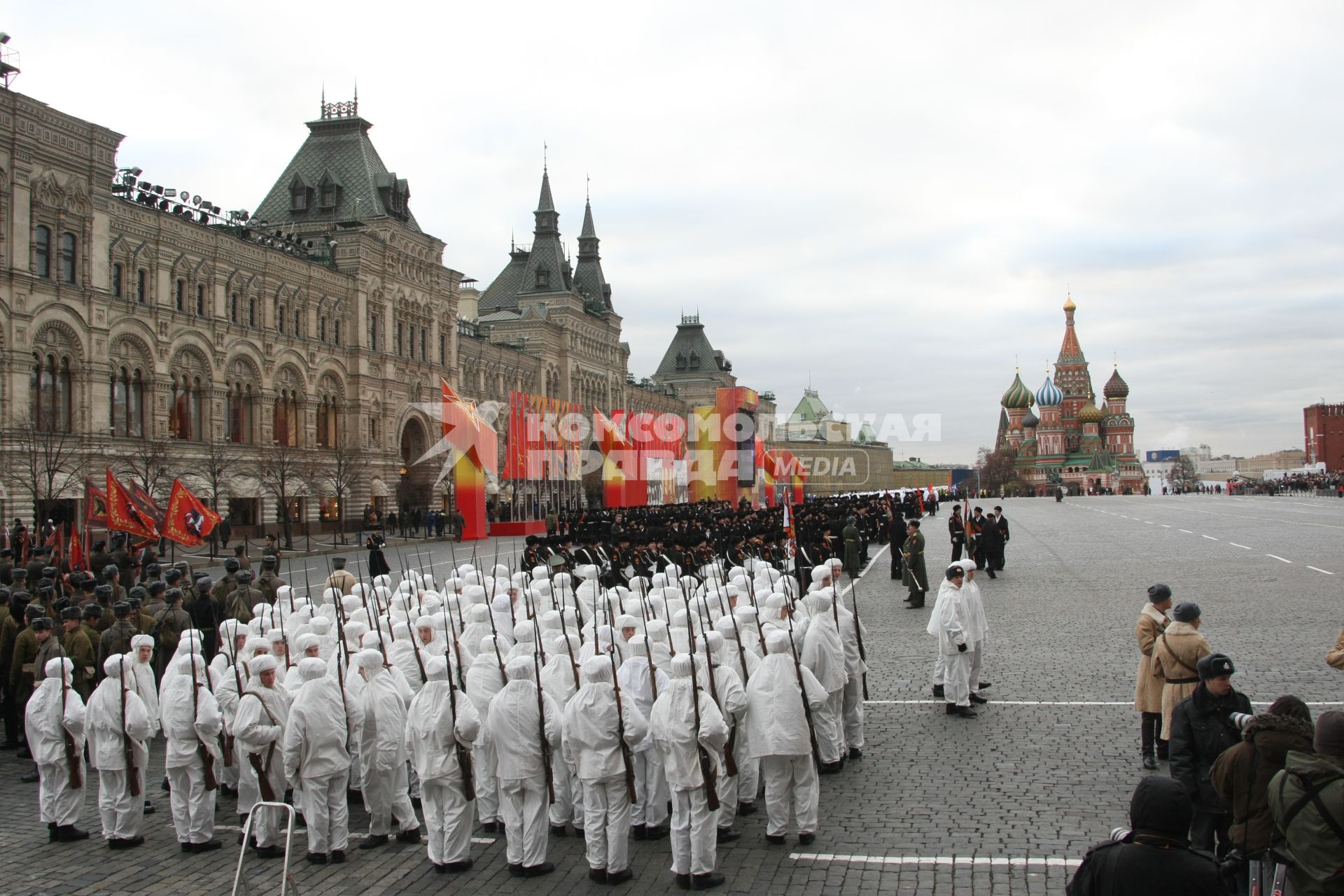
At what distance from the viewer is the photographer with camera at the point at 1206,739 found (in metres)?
6.47

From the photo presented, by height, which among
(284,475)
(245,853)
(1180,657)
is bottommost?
(245,853)

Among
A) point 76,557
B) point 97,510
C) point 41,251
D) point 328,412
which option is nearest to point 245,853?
point 76,557

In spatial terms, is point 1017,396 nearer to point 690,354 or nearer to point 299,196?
point 690,354

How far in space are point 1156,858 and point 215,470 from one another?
3711cm

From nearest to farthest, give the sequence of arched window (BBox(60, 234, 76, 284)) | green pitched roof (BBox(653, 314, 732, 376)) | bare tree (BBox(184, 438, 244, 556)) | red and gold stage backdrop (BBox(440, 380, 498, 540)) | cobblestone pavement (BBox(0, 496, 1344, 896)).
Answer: cobblestone pavement (BBox(0, 496, 1344, 896)) < arched window (BBox(60, 234, 76, 284)) < red and gold stage backdrop (BBox(440, 380, 498, 540)) < bare tree (BBox(184, 438, 244, 556)) < green pitched roof (BBox(653, 314, 732, 376))

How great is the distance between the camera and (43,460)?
31.1 m

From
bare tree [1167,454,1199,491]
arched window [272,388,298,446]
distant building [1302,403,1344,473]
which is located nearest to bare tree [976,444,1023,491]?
bare tree [1167,454,1199,491]

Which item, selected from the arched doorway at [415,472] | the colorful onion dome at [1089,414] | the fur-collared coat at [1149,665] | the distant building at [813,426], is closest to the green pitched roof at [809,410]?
the distant building at [813,426]

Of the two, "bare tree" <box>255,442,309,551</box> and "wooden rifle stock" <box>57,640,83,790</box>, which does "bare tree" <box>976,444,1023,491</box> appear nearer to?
"bare tree" <box>255,442,309,551</box>

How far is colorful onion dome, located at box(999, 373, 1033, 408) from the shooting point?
512ft

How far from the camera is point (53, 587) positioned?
1248cm

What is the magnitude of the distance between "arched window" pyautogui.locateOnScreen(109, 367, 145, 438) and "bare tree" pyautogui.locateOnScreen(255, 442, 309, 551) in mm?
4781

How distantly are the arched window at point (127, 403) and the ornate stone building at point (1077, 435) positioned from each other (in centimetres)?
11797

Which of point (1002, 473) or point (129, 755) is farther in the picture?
point (1002, 473)
